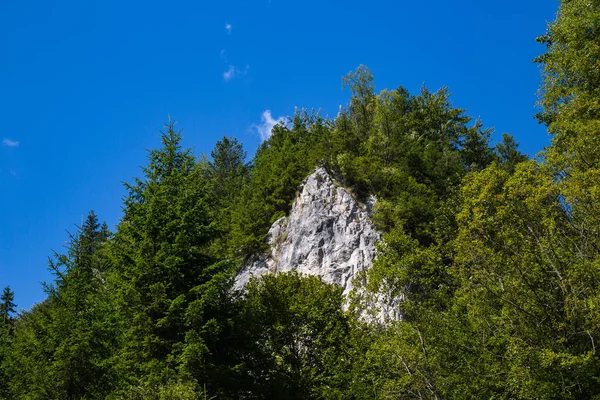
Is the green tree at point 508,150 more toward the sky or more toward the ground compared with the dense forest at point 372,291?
more toward the sky

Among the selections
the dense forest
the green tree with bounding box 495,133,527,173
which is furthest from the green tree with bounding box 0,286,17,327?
the green tree with bounding box 495,133,527,173

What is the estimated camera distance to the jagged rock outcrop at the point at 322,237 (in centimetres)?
3222

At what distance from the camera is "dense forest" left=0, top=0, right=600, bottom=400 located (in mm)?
12641

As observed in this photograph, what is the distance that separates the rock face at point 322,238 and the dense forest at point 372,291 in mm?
6771

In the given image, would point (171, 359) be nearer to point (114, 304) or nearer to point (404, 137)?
point (114, 304)

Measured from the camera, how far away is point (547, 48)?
26.0 m

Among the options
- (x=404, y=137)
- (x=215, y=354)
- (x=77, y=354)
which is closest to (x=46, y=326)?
(x=77, y=354)

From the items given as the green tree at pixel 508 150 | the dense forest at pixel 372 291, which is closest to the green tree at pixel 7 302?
the dense forest at pixel 372 291

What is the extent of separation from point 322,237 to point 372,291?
16.8 metres

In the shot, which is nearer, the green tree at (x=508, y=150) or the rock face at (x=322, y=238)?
the rock face at (x=322, y=238)

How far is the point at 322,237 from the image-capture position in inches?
1340

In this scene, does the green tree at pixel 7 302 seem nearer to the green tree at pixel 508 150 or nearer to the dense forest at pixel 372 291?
the dense forest at pixel 372 291

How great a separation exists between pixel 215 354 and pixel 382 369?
5.95 metres

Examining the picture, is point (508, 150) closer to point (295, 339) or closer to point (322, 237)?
point (322, 237)
